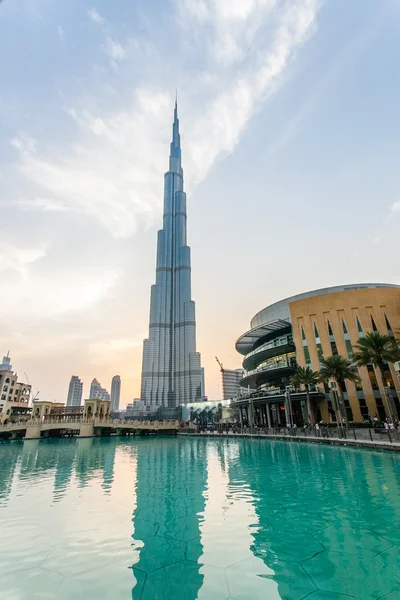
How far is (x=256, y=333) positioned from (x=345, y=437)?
36.5m

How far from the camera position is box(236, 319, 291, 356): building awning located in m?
61.5

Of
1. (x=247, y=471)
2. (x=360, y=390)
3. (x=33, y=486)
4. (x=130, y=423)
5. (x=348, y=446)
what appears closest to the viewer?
(x=33, y=486)

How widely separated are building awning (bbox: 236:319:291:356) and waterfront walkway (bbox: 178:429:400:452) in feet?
72.1

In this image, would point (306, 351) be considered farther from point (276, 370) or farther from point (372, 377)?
point (372, 377)

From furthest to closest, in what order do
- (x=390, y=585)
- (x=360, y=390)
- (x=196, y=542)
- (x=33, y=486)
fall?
(x=360, y=390), (x=33, y=486), (x=196, y=542), (x=390, y=585)

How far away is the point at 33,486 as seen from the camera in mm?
17906

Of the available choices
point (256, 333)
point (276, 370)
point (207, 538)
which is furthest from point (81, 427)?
point (207, 538)

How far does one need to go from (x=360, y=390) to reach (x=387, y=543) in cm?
4664

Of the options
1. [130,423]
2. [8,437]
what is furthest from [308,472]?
[8,437]

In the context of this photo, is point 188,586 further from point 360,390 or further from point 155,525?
point 360,390

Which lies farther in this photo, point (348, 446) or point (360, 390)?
point (360, 390)

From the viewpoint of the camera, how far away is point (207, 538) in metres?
9.18

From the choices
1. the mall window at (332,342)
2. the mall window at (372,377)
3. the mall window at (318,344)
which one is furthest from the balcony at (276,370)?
the mall window at (372,377)

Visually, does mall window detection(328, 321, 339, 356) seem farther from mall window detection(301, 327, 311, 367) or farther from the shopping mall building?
mall window detection(301, 327, 311, 367)
